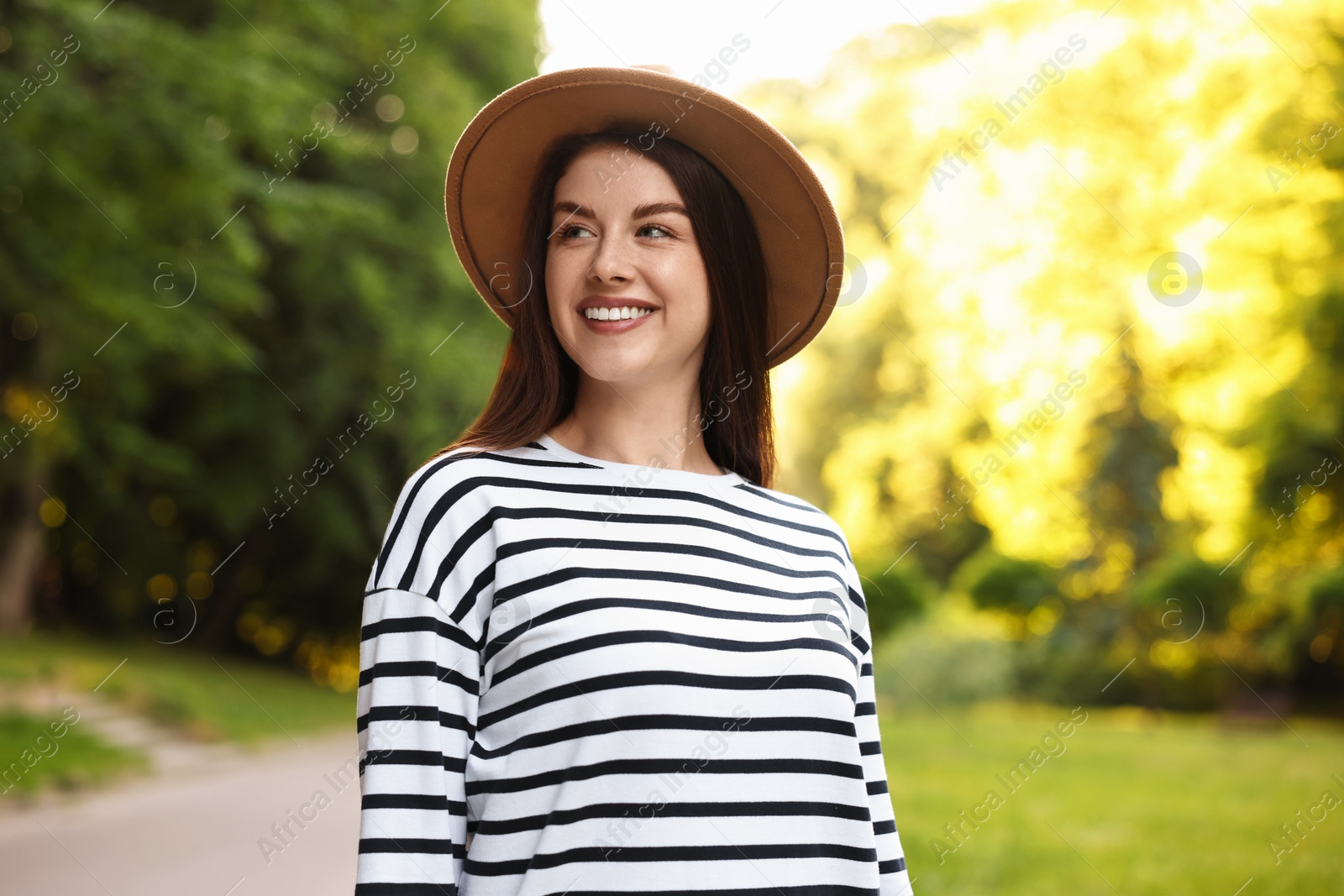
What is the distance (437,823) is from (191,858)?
18.9ft

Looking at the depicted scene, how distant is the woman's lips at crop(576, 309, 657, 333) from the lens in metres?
1.89

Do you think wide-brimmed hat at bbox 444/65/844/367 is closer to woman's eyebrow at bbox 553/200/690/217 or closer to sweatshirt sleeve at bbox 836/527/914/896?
woman's eyebrow at bbox 553/200/690/217

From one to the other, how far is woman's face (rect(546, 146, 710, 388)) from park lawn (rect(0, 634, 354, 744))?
34.0 ft

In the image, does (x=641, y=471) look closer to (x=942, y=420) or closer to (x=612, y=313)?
(x=612, y=313)

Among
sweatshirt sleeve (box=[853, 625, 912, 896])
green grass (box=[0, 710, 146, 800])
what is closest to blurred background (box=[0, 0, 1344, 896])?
green grass (box=[0, 710, 146, 800])

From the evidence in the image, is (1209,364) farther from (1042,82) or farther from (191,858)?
(191,858)

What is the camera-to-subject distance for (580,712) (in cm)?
161

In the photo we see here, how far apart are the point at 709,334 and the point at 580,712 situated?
2.47 ft

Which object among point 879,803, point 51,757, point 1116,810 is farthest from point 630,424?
point 51,757

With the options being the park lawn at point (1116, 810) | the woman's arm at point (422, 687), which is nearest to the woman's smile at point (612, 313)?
the woman's arm at point (422, 687)

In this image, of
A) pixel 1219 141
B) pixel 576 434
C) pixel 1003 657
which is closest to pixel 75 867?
pixel 576 434

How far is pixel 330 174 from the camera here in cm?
1620

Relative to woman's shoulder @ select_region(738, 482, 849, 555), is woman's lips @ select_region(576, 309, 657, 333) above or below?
above

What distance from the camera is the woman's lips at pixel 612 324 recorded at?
1888mm
